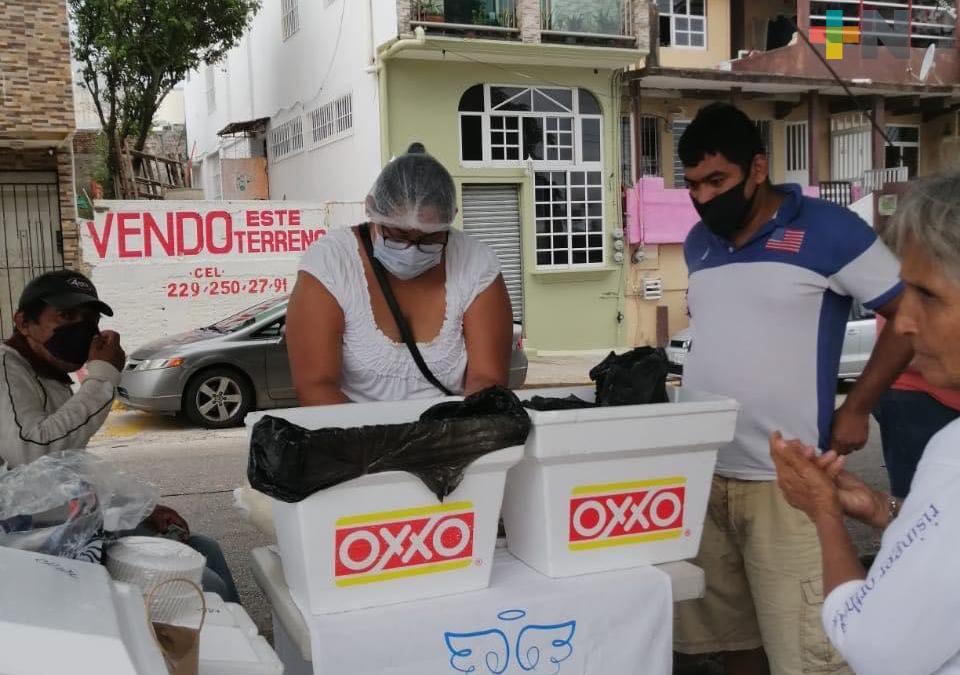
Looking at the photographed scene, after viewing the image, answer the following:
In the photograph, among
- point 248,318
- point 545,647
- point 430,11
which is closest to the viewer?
point 545,647

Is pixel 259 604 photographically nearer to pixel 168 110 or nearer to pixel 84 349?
pixel 84 349

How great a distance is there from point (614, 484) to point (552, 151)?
48.6 ft

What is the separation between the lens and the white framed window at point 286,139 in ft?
64.2

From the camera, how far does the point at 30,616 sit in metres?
1.29

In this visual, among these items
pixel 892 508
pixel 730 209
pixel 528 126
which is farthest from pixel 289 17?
pixel 892 508

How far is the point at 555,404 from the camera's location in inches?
94.4

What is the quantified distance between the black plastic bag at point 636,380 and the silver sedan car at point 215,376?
7.27 meters

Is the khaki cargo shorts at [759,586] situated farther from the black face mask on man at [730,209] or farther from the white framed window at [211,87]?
the white framed window at [211,87]

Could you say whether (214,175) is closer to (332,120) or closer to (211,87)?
(211,87)

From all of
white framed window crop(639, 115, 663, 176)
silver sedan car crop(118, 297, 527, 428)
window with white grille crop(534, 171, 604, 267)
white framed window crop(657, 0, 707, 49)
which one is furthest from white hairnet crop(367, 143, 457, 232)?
white framed window crop(657, 0, 707, 49)

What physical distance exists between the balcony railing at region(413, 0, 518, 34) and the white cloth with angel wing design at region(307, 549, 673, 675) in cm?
1374

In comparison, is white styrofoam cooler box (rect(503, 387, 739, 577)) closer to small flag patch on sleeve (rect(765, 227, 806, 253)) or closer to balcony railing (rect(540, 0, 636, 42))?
small flag patch on sleeve (rect(765, 227, 806, 253))

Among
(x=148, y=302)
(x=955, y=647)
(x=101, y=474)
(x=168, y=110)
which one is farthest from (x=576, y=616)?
(x=168, y=110)

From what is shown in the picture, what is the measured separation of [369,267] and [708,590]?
141cm
